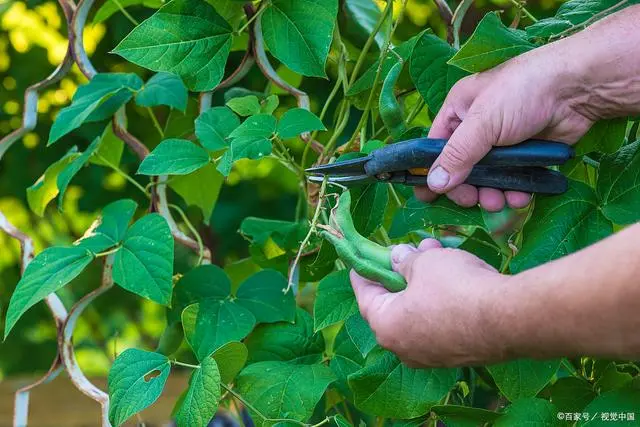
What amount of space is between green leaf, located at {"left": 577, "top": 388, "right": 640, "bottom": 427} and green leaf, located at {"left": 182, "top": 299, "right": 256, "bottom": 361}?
36 cm

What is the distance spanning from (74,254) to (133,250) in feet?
0.22

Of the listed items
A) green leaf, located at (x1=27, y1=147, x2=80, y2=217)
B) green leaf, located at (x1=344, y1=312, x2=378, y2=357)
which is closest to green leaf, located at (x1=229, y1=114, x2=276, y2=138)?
green leaf, located at (x1=344, y1=312, x2=378, y2=357)

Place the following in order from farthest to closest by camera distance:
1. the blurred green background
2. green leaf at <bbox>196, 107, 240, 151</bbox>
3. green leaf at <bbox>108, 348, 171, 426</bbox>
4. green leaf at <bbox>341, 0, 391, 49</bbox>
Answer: the blurred green background < green leaf at <bbox>341, 0, 391, 49</bbox> < green leaf at <bbox>196, 107, 240, 151</bbox> < green leaf at <bbox>108, 348, 171, 426</bbox>

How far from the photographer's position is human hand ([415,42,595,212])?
0.80m

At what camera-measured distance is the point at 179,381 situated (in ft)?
6.95

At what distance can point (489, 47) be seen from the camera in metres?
0.80

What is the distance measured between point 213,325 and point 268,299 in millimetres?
76

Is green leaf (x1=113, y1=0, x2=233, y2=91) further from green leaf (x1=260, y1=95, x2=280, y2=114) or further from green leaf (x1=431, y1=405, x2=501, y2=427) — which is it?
green leaf (x1=431, y1=405, x2=501, y2=427)

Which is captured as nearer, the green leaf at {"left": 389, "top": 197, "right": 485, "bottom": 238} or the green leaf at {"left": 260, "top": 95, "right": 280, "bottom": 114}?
the green leaf at {"left": 389, "top": 197, "right": 485, "bottom": 238}

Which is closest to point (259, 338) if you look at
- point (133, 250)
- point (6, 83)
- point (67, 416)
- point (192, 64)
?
point (133, 250)

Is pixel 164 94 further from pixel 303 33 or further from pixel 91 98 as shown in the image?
pixel 303 33

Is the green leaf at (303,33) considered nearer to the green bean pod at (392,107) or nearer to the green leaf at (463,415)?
the green bean pod at (392,107)

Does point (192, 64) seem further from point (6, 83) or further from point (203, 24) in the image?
point (6, 83)

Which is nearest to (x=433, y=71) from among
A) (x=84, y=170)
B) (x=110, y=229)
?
(x=110, y=229)
